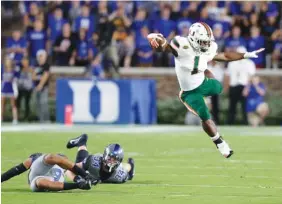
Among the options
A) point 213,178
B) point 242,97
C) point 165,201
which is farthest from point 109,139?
point 165,201

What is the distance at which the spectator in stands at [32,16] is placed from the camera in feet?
78.2

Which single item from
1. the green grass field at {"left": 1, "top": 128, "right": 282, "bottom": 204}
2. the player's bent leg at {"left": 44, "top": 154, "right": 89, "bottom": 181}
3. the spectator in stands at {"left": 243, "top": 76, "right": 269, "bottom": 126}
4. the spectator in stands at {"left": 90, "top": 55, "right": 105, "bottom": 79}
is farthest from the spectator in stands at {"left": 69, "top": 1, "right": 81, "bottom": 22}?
the player's bent leg at {"left": 44, "top": 154, "right": 89, "bottom": 181}

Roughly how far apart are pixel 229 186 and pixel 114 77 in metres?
11.5

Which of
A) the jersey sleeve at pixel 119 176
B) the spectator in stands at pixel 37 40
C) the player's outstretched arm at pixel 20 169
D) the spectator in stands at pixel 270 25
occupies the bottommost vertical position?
the jersey sleeve at pixel 119 176

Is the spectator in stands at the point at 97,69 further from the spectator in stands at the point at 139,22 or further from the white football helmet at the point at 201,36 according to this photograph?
the white football helmet at the point at 201,36

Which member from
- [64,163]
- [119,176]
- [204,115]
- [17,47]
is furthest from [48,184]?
[17,47]

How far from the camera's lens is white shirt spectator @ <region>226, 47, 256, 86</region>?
2159cm

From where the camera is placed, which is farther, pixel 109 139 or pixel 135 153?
pixel 109 139

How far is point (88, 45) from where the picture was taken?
23141mm

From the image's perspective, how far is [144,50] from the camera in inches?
906

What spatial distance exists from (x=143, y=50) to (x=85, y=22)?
148 cm

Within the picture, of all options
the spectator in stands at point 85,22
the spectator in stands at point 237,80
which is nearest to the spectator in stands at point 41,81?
the spectator in stands at point 85,22

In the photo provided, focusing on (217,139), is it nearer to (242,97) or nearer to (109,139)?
(109,139)

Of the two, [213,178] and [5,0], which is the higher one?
[5,0]
